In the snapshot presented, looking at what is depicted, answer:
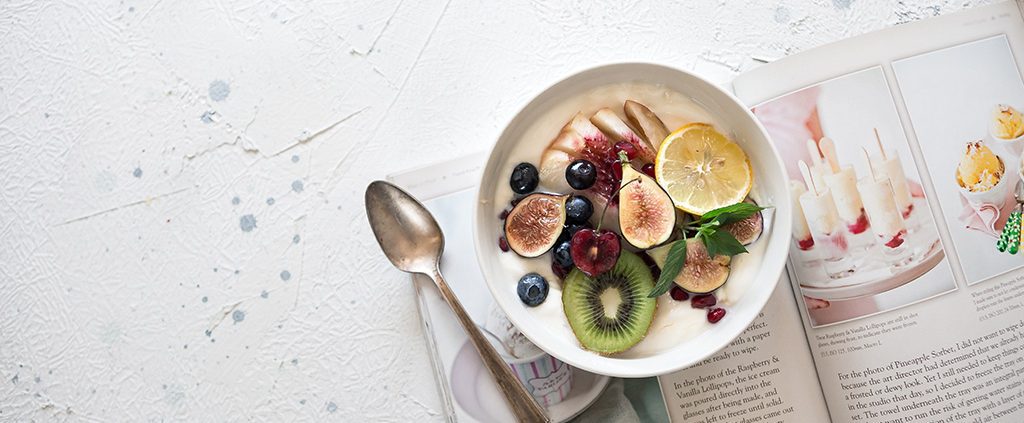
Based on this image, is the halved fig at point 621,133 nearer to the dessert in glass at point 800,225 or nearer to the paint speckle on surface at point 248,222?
the dessert in glass at point 800,225

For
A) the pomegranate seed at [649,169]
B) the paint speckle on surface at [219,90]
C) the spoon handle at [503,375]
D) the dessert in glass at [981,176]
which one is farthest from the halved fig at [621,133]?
the paint speckle on surface at [219,90]

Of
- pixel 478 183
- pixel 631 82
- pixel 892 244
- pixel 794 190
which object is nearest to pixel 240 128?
pixel 478 183

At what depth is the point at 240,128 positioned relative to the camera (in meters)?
1.19

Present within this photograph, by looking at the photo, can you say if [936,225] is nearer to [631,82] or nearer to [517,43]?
[631,82]

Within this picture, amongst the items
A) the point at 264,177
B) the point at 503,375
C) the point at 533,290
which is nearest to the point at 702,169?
the point at 533,290

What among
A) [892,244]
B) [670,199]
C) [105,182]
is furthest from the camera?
[105,182]

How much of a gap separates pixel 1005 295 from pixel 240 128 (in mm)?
1200

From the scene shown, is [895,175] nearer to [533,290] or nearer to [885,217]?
[885,217]

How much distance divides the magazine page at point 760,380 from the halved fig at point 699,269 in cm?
16

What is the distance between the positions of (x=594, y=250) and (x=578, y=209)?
0.06 m

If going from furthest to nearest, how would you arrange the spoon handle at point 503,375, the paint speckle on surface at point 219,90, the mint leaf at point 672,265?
the paint speckle on surface at point 219,90 → the spoon handle at point 503,375 → the mint leaf at point 672,265

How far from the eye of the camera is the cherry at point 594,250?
98 centimetres

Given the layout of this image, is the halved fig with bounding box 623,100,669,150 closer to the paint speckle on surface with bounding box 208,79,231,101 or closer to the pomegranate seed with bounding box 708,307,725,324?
the pomegranate seed with bounding box 708,307,725,324

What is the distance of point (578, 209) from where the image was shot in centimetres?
100
